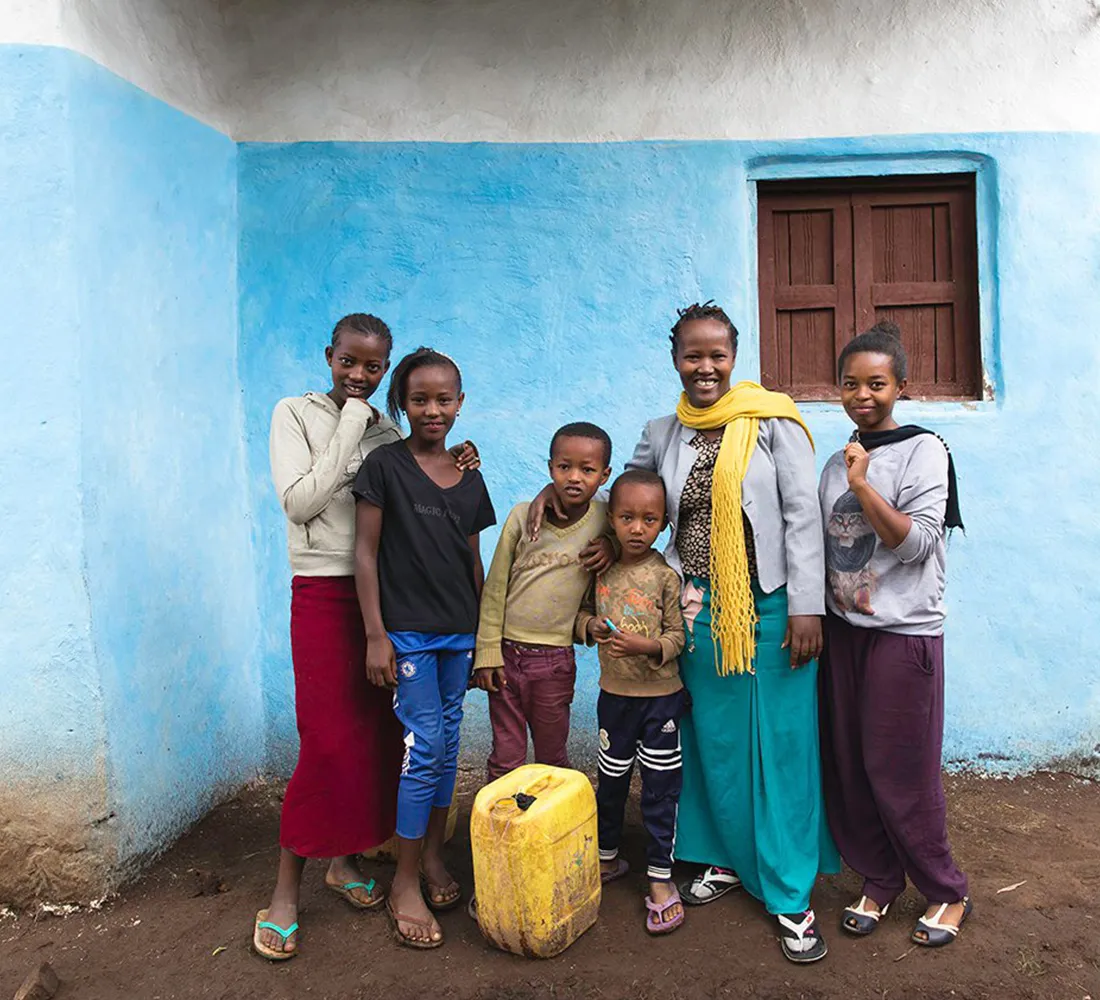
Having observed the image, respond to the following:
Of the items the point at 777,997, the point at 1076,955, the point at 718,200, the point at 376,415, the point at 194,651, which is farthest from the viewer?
the point at 718,200

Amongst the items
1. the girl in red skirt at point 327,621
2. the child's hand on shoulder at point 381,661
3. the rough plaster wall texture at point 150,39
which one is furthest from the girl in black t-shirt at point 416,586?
the rough plaster wall texture at point 150,39

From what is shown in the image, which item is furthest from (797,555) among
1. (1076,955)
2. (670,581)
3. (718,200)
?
(718,200)

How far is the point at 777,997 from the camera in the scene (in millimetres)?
2523

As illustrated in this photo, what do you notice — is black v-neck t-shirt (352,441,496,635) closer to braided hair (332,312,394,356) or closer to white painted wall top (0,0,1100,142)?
braided hair (332,312,394,356)

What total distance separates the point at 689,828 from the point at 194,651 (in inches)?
76.0

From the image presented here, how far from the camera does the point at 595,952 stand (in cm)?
273

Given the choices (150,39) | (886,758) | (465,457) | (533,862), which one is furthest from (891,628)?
(150,39)

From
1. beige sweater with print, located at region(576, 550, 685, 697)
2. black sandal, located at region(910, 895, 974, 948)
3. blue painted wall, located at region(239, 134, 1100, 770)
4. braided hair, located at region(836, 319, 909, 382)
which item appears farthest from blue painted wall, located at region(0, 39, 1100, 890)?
black sandal, located at region(910, 895, 974, 948)

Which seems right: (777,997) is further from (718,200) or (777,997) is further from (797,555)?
(718,200)

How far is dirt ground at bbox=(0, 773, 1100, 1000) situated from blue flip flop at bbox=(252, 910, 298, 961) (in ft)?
0.10

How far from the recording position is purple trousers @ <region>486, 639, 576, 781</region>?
292 cm

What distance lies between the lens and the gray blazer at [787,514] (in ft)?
8.95

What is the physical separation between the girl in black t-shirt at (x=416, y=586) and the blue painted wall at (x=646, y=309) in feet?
3.77

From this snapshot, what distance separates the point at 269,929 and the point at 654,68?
347 centimetres
